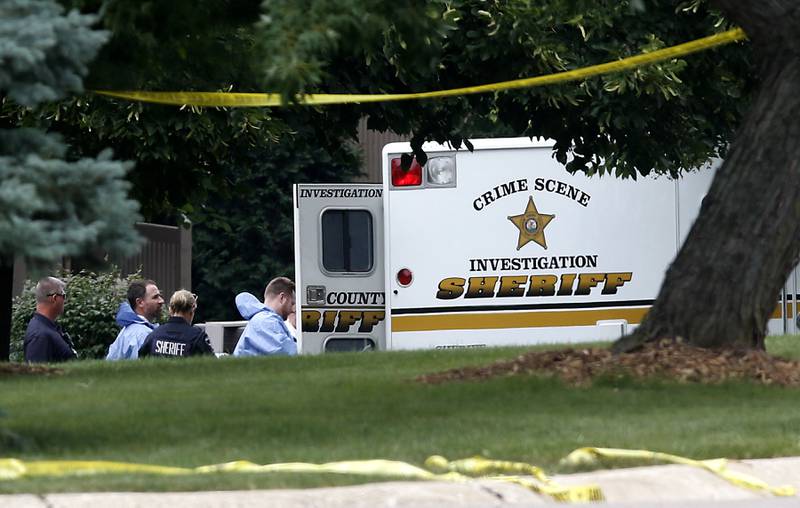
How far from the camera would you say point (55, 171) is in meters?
6.73

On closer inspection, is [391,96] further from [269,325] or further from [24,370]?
[269,325]

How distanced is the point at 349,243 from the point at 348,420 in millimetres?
8920

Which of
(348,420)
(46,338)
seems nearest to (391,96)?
(348,420)

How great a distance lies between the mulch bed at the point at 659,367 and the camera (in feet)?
31.6

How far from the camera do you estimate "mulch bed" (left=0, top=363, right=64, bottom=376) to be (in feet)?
38.1

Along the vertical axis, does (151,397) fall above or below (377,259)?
→ below

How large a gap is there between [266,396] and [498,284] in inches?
291

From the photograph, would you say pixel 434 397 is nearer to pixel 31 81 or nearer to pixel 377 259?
pixel 31 81

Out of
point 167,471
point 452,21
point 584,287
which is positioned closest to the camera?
point 167,471

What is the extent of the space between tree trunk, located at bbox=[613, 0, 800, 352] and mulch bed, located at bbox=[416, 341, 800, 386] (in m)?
0.13

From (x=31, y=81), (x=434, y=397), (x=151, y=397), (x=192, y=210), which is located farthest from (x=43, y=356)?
(x=31, y=81)

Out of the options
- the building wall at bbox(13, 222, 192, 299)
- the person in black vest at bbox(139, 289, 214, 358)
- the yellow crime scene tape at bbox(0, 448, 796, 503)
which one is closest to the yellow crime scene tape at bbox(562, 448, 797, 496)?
the yellow crime scene tape at bbox(0, 448, 796, 503)

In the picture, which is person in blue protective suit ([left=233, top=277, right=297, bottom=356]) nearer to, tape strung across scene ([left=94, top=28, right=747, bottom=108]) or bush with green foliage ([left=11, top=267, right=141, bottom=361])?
tape strung across scene ([left=94, top=28, right=747, bottom=108])

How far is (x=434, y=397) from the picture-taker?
9.44 metres
